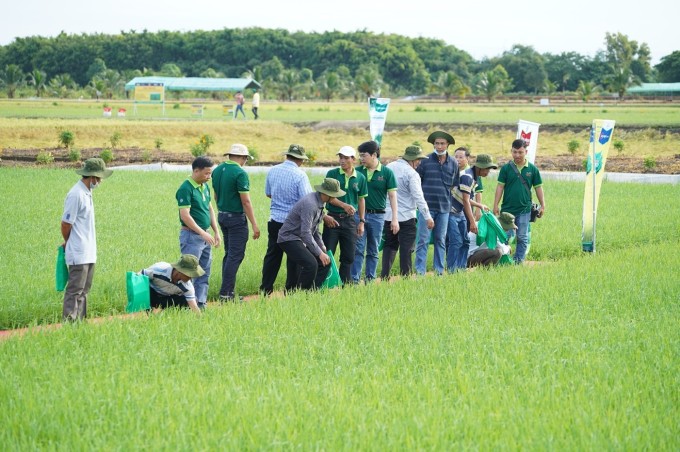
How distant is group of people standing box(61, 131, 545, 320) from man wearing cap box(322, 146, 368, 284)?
1 cm

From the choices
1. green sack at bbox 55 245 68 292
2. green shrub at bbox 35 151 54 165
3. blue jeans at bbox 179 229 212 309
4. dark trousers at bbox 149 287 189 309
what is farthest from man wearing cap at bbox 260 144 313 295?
green shrub at bbox 35 151 54 165

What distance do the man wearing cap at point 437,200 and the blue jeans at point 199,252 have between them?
314 cm

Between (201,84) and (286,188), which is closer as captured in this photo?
(286,188)

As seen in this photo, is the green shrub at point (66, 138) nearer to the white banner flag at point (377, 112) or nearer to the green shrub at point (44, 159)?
the green shrub at point (44, 159)

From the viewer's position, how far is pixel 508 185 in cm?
1227

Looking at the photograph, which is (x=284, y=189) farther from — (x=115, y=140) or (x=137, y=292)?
(x=115, y=140)

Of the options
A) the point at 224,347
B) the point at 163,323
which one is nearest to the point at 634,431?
the point at 224,347

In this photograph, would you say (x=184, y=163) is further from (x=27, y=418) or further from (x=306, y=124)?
(x=27, y=418)

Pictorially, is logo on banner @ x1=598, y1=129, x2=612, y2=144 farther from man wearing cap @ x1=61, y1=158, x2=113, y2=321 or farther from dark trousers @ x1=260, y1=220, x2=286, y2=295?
man wearing cap @ x1=61, y1=158, x2=113, y2=321

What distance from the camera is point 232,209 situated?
32.6 feet

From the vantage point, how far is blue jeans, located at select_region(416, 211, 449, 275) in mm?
11539

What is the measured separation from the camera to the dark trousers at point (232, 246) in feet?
32.8

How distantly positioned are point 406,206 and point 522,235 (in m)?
1.96

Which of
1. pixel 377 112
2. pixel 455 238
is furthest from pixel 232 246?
pixel 377 112
